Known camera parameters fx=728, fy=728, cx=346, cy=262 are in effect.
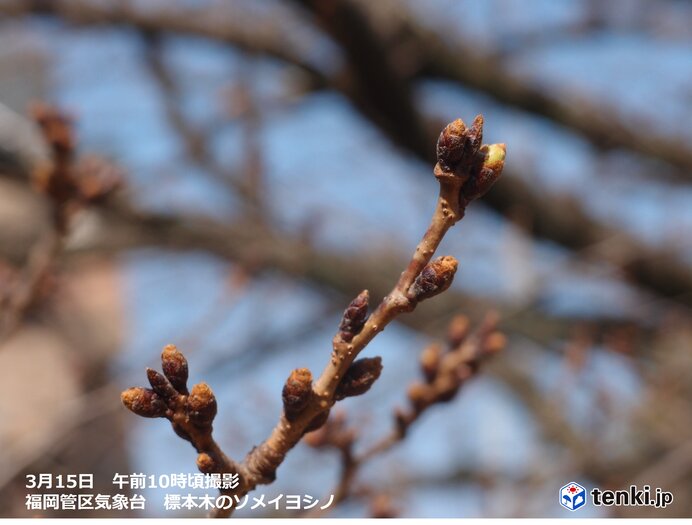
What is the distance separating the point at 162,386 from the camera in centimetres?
57

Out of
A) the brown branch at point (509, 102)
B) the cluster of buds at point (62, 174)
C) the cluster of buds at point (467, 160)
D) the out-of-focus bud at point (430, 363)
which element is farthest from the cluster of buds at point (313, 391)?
the brown branch at point (509, 102)

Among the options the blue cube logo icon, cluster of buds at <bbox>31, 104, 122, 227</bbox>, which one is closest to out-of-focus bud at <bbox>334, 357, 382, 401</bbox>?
cluster of buds at <bbox>31, 104, 122, 227</bbox>

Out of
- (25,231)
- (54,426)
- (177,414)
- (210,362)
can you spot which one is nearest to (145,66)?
(25,231)

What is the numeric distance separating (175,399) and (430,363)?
377 millimetres

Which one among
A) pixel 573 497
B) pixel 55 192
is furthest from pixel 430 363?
pixel 573 497

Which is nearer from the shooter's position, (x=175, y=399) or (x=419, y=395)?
(x=175, y=399)

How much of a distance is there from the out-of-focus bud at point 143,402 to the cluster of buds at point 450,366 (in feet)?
1.19

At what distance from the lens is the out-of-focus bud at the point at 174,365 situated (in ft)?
1.84

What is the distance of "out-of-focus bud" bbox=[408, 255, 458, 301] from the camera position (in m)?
0.54

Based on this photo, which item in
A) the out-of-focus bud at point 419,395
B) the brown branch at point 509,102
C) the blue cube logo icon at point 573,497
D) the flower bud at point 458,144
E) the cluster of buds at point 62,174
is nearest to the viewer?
the flower bud at point 458,144

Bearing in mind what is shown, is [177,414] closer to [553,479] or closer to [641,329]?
[553,479]

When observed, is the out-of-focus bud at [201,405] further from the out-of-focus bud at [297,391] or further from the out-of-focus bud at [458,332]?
the out-of-focus bud at [458,332]

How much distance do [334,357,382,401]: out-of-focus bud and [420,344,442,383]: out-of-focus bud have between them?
270mm

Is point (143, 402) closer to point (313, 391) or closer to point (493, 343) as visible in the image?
point (313, 391)
